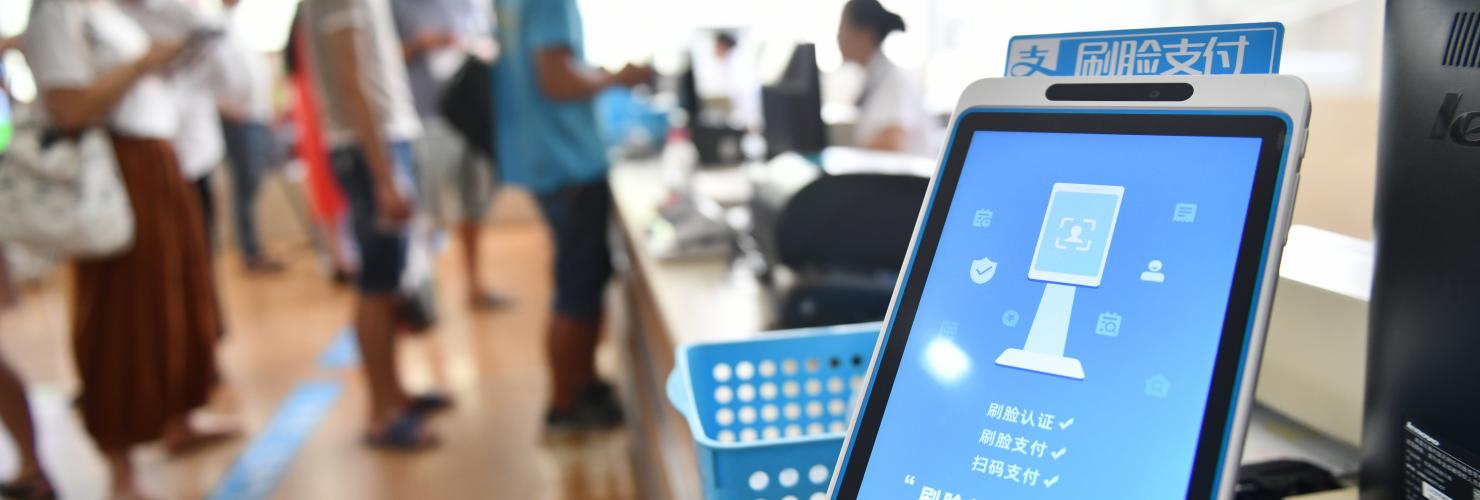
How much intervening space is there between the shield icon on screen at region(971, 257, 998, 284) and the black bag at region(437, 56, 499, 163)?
263 centimetres

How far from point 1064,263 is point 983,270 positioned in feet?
0.16

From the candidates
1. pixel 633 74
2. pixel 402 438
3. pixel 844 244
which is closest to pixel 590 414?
pixel 402 438

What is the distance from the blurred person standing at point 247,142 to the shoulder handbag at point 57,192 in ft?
5.30

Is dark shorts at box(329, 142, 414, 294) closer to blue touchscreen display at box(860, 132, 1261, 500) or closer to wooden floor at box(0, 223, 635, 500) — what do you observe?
wooden floor at box(0, 223, 635, 500)

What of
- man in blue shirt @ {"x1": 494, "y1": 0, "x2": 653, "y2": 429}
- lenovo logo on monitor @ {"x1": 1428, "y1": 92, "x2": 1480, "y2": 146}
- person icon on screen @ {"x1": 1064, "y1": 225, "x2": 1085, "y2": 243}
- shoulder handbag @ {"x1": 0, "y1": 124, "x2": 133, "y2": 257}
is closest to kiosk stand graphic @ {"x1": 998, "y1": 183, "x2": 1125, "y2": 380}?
person icon on screen @ {"x1": 1064, "y1": 225, "x2": 1085, "y2": 243}

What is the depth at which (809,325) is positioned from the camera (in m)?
1.28

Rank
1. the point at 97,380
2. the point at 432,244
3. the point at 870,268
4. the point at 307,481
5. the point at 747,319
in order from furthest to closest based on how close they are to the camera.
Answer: the point at 432,244, the point at 307,481, the point at 97,380, the point at 747,319, the point at 870,268

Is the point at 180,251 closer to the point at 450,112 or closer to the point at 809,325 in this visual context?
the point at 450,112

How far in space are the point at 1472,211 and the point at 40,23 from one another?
2.32m

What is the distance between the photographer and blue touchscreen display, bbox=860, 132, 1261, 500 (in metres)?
0.45

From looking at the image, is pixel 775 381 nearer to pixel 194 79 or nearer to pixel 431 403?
pixel 431 403

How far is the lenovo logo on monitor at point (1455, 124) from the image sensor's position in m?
0.47

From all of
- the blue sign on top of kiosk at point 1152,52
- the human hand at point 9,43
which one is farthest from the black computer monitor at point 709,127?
the blue sign on top of kiosk at point 1152,52

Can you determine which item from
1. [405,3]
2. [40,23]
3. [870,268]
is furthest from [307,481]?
[405,3]
